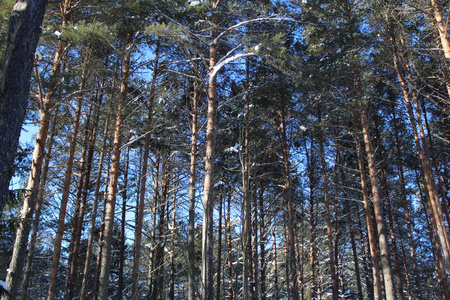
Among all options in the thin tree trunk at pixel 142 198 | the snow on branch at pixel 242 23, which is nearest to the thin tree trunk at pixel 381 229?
the snow on branch at pixel 242 23

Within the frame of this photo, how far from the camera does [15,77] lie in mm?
3965

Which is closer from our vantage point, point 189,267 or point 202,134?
point 189,267

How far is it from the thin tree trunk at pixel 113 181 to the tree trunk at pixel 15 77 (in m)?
4.72

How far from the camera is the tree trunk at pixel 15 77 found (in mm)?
3748

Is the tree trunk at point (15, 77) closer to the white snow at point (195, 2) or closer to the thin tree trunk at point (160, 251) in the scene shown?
the white snow at point (195, 2)

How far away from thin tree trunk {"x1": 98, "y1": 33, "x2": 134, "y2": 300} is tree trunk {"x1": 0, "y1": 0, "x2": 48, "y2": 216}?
15.5 feet

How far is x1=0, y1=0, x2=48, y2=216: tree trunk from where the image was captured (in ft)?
12.3

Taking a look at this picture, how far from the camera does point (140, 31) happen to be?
30.9 feet

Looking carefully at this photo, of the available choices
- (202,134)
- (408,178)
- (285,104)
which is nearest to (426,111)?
(408,178)

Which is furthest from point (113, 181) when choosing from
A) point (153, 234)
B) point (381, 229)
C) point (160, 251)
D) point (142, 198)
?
point (381, 229)

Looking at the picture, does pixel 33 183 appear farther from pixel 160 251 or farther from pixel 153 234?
pixel 160 251

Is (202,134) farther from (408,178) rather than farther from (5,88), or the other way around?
(408,178)

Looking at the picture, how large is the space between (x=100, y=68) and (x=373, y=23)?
8730mm

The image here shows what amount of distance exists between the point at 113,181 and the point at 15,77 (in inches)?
214
